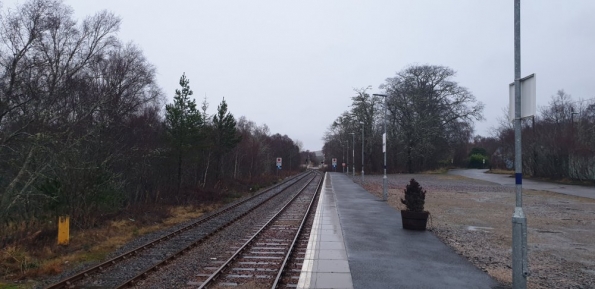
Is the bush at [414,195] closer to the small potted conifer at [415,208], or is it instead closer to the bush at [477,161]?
the small potted conifer at [415,208]

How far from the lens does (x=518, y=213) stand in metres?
7.11

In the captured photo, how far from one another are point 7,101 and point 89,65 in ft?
39.4

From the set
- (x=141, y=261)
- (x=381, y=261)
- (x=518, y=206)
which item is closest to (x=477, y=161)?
(x=381, y=261)

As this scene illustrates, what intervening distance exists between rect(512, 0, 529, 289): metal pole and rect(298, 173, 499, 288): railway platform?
3.42 feet

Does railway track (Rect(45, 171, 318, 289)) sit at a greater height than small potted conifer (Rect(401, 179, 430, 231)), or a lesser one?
lesser

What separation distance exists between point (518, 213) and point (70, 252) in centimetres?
1090

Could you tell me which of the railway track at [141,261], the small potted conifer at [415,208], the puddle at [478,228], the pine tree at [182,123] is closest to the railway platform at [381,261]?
the small potted conifer at [415,208]

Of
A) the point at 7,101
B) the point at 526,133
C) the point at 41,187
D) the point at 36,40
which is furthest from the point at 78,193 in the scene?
the point at 526,133

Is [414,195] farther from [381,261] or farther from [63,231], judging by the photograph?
[63,231]

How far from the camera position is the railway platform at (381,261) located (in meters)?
8.12

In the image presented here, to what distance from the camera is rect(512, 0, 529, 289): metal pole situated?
22.6 feet

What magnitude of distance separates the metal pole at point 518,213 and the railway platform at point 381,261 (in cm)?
104

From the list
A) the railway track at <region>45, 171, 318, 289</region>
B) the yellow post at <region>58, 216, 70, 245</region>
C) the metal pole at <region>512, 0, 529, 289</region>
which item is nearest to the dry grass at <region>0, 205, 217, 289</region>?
the yellow post at <region>58, 216, 70, 245</region>

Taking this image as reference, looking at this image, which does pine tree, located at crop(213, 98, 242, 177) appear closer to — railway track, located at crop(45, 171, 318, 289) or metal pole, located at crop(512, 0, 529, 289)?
railway track, located at crop(45, 171, 318, 289)
